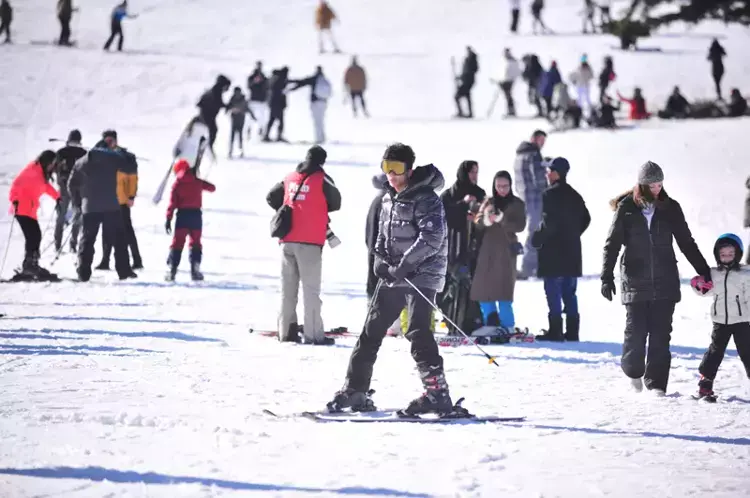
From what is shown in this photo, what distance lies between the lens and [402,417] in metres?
7.55

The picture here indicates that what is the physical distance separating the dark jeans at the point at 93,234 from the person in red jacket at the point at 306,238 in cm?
480

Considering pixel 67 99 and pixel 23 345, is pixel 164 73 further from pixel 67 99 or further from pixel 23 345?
pixel 23 345

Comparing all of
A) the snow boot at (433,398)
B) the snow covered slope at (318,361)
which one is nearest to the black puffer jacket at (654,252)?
the snow covered slope at (318,361)

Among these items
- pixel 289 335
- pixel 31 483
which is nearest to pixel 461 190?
pixel 289 335

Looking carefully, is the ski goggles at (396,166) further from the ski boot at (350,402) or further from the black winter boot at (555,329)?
the black winter boot at (555,329)

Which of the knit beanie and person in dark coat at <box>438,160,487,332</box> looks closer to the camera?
the knit beanie

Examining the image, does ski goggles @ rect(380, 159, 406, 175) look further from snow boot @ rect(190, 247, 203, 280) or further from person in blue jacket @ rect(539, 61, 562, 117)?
person in blue jacket @ rect(539, 61, 562, 117)

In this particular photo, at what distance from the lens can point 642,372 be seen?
28.7 feet

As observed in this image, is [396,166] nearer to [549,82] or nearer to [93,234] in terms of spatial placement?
[93,234]

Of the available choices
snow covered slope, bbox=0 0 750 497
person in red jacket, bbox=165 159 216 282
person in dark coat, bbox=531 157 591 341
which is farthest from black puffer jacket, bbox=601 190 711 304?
person in red jacket, bbox=165 159 216 282

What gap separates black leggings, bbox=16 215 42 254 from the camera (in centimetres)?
1507

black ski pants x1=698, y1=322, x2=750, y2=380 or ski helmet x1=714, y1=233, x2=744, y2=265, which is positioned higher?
ski helmet x1=714, y1=233, x2=744, y2=265

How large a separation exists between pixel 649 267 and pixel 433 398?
6.35 feet

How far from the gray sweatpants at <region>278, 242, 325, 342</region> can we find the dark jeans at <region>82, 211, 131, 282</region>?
16.0ft
